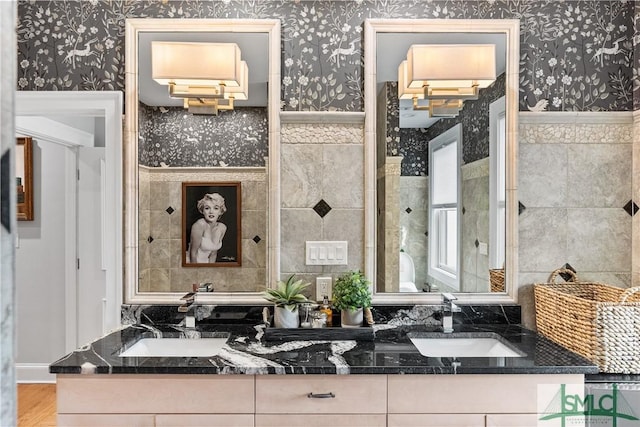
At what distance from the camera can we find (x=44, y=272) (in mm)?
3725

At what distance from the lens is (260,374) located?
1665 millimetres

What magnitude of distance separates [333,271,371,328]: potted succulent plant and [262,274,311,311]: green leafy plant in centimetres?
16

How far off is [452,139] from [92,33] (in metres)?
1.77

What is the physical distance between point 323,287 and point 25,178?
2.72m

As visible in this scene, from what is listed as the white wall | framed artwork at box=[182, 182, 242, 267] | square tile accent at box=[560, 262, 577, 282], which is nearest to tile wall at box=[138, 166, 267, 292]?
framed artwork at box=[182, 182, 242, 267]

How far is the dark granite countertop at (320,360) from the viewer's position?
1.65 meters

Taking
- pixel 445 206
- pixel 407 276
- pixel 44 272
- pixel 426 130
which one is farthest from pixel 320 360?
pixel 44 272

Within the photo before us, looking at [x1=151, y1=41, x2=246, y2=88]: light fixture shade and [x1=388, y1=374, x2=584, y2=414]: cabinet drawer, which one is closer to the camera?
[x1=388, y1=374, x2=584, y2=414]: cabinet drawer

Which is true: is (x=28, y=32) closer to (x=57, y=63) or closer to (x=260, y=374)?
(x=57, y=63)

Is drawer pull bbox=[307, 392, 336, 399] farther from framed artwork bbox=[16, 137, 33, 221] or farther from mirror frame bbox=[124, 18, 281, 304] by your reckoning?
framed artwork bbox=[16, 137, 33, 221]

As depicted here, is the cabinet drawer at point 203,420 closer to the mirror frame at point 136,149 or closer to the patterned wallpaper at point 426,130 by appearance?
the mirror frame at point 136,149

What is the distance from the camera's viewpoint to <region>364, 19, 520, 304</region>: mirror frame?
2.25 metres

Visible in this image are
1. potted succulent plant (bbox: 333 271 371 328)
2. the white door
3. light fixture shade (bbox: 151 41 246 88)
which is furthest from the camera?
the white door

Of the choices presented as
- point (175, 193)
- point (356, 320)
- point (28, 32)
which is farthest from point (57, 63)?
point (356, 320)
